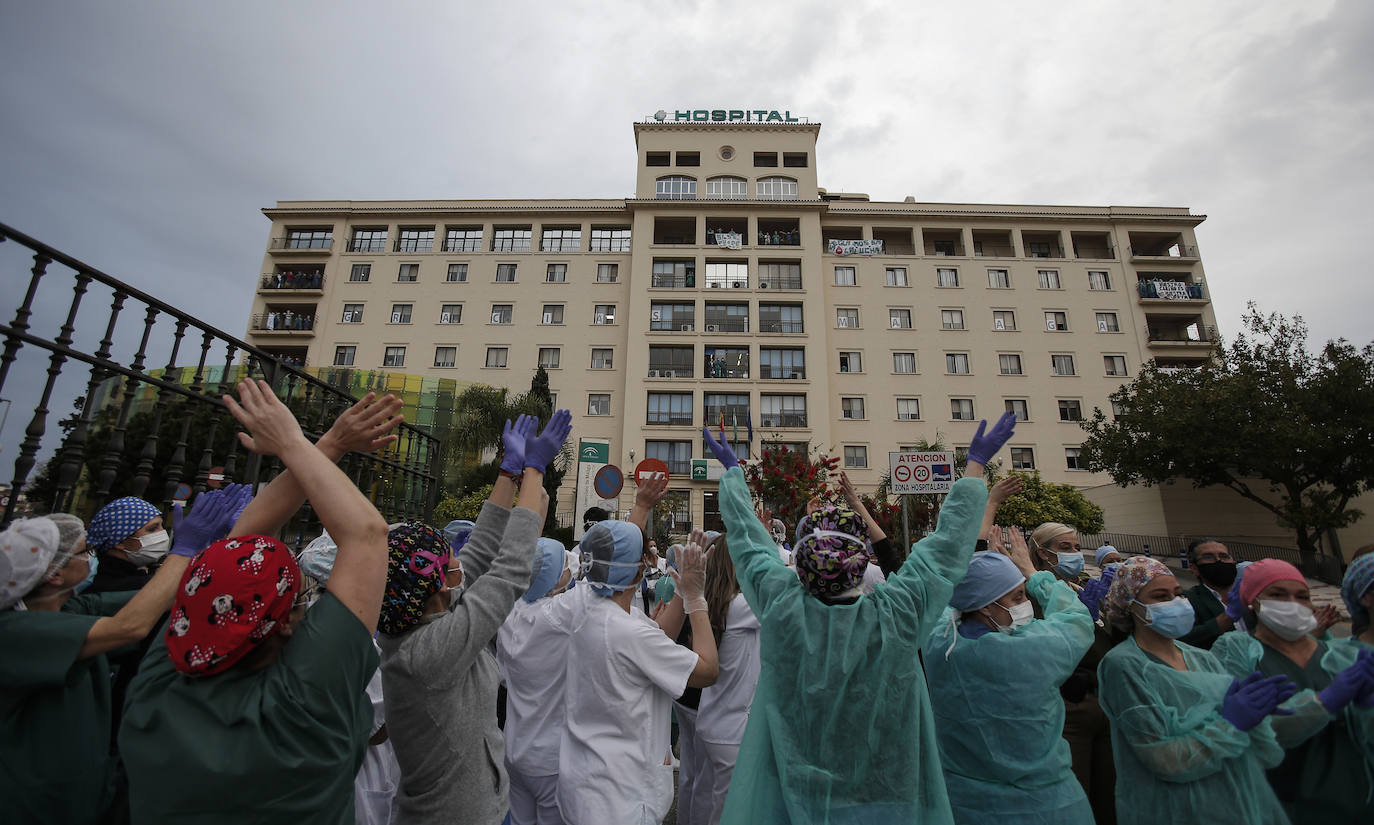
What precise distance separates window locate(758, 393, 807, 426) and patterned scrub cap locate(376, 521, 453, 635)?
35.2m

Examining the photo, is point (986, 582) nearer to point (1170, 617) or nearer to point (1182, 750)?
point (1170, 617)

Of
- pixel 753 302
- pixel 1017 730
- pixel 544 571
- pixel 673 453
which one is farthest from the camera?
pixel 753 302

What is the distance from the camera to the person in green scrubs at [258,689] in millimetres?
1464

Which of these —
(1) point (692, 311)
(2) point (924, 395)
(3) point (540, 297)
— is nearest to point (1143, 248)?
(2) point (924, 395)

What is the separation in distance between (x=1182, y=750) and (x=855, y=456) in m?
35.6

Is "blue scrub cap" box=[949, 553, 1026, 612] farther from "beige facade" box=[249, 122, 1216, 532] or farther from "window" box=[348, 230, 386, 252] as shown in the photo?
"window" box=[348, 230, 386, 252]

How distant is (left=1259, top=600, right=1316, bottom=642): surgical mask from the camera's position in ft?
9.57

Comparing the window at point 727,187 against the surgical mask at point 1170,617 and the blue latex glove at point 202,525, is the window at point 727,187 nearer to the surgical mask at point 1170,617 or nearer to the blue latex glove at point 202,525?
the surgical mask at point 1170,617

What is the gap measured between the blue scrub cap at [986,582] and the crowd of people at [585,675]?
11 millimetres

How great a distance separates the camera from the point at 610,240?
42.3 meters

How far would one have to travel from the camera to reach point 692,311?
39969 millimetres

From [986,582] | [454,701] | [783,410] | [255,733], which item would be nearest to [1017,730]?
[986,582]

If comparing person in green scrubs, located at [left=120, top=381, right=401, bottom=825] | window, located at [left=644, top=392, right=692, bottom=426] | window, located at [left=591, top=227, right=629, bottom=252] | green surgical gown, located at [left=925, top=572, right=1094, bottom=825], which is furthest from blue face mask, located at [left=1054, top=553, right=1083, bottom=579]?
window, located at [left=591, top=227, right=629, bottom=252]

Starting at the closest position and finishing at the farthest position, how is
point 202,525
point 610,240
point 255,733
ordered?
1. point 255,733
2. point 202,525
3. point 610,240
